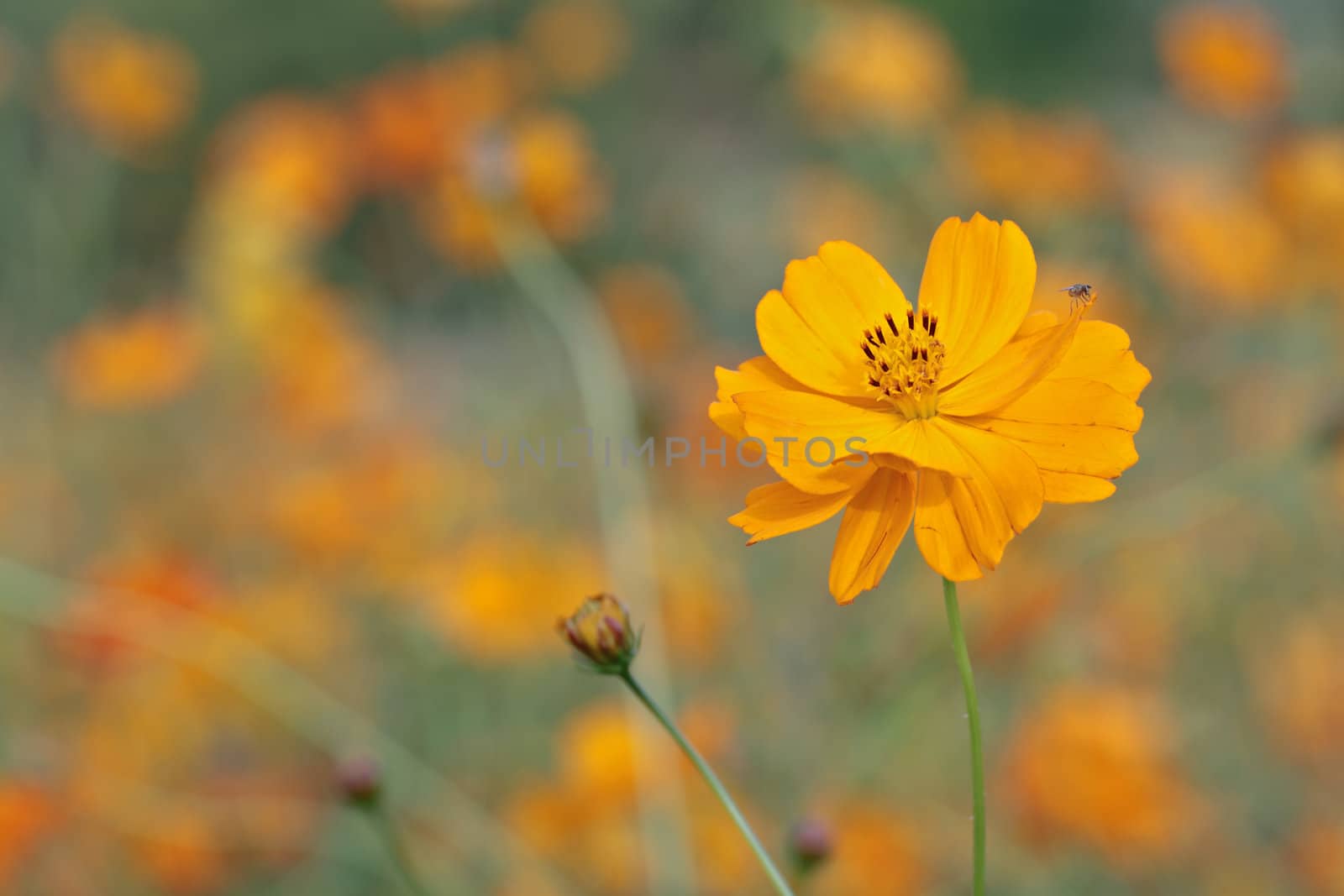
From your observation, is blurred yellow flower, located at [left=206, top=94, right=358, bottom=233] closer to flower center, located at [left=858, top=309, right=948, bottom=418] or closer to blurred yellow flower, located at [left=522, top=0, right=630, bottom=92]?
blurred yellow flower, located at [left=522, top=0, right=630, bottom=92]

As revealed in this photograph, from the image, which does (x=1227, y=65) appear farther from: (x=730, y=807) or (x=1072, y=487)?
(x=730, y=807)

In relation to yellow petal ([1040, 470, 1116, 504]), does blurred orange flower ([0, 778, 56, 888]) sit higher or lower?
higher

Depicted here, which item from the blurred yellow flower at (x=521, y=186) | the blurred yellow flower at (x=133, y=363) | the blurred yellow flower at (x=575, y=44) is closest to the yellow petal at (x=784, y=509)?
the blurred yellow flower at (x=521, y=186)

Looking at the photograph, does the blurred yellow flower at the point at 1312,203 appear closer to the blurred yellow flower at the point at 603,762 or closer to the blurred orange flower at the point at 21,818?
the blurred yellow flower at the point at 603,762

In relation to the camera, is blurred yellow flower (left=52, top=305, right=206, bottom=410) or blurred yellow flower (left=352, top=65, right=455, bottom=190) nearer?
blurred yellow flower (left=52, top=305, right=206, bottom=410)

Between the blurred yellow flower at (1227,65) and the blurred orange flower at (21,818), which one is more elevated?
the blurred yellow flower at (1227,65)

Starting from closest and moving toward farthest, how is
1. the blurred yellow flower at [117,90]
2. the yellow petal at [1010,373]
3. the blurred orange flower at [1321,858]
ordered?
the yellow petal at [1010,373], the blurred orange flower at [1321,858], the blurred yellow flower at [117,90]

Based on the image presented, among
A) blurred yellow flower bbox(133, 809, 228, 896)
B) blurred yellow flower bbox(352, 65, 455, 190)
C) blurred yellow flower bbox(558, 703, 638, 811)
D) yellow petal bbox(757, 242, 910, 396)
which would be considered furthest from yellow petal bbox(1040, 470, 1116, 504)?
blurred yellow flower bbox(352, 65, 455, 190)
